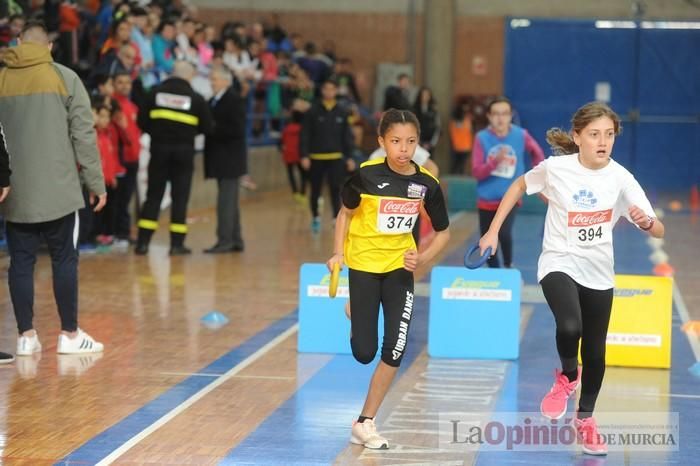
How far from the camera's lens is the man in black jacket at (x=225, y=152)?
49.0 feet

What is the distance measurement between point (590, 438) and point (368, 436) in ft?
3.77

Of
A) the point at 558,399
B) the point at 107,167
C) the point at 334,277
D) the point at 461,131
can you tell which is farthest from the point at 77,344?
the point at 461,131

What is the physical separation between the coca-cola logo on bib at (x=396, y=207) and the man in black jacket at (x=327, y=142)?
33.5 feet

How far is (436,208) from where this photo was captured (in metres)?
6.75

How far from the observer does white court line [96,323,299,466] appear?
638 cm

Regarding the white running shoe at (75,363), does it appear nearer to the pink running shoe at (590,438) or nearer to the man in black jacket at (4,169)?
the man in black jacket at (4,169)

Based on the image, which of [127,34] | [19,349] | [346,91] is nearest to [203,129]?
[127,34]

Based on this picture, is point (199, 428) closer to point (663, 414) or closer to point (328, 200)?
point (663, 414)

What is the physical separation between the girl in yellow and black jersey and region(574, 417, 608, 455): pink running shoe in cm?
102

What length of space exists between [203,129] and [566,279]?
338 inches

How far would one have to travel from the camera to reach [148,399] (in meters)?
7.59

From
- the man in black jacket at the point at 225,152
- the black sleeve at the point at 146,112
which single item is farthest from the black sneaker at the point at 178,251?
the black sleeve at the point at 146,112

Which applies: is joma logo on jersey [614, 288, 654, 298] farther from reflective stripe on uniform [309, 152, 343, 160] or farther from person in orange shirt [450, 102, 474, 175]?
person in orange shirt [450, 102, 474, 175]

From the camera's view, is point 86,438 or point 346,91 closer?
point 86,438
